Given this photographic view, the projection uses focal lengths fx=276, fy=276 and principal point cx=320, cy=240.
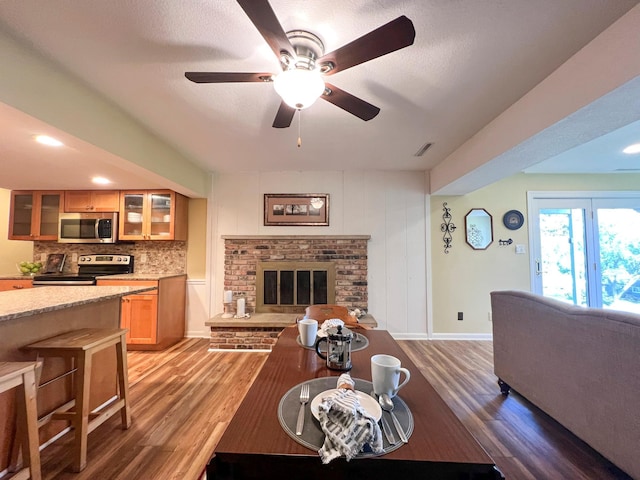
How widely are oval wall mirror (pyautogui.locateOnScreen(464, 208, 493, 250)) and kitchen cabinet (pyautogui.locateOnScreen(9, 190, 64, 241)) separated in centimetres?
575

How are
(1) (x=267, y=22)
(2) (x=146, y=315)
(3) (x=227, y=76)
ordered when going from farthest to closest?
(2) (x=146, y=315)
(3) (x=227, y=76)
(1) (x=267, y=22)

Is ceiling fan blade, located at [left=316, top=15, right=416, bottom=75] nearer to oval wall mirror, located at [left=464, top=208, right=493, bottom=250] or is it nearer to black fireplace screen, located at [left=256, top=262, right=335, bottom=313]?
black fireplace screen, located at [left=256, top=262, right=335, bottom=313]

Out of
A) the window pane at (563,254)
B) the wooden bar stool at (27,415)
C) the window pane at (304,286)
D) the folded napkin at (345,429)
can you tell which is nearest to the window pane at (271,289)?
the window pane at (304,286)

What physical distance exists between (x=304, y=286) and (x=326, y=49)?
2.81 metres

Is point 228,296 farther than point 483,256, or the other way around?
point 483,256

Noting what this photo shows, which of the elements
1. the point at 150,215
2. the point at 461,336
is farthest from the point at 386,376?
the point at 150,215

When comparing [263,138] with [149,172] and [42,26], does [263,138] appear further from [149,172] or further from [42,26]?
[42,26]

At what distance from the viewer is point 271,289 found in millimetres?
3775

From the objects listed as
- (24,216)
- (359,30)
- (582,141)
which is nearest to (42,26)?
(359,30)

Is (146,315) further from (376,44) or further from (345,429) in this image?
(376,44)

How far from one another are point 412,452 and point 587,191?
501cm

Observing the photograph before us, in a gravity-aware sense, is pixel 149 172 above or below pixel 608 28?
below

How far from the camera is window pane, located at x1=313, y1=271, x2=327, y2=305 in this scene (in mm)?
3736

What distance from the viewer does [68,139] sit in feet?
6.08
